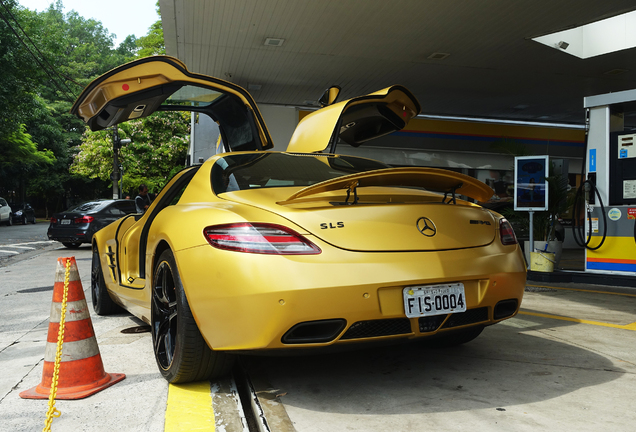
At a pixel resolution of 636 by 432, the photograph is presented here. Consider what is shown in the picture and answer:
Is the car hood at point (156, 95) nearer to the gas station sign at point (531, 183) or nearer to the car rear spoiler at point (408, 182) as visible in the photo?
the car rear spoiler at point (408, 182)

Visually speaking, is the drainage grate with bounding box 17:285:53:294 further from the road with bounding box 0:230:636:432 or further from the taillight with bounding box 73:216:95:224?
the taillight with bounding box 73:216:95:224

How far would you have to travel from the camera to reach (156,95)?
493cm

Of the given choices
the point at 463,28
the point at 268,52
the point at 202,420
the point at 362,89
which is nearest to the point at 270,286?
the point at 202,420

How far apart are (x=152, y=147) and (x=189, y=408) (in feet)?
101

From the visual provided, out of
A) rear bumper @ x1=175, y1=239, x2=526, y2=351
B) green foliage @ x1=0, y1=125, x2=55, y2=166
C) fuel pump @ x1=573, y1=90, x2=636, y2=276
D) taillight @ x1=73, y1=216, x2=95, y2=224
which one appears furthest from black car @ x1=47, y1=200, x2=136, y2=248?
green foliage @ x1=0, y1=125, x2=55, y2=166

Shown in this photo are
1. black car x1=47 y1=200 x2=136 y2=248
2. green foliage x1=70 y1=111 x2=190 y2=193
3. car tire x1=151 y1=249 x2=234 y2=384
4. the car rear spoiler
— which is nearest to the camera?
the car rear spoiler

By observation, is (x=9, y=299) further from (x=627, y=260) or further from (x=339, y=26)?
(x=627, y=260)

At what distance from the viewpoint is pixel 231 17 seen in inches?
352

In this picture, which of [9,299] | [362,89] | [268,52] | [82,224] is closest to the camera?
[9,299]

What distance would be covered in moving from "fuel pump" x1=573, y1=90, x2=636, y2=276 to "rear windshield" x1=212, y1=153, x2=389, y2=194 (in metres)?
5.70

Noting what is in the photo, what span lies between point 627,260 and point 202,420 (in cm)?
743

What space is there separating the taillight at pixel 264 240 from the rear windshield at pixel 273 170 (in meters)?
0.63

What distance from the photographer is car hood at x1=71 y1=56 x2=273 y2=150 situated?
4.65 metres

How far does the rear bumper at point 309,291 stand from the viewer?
2.51 m
